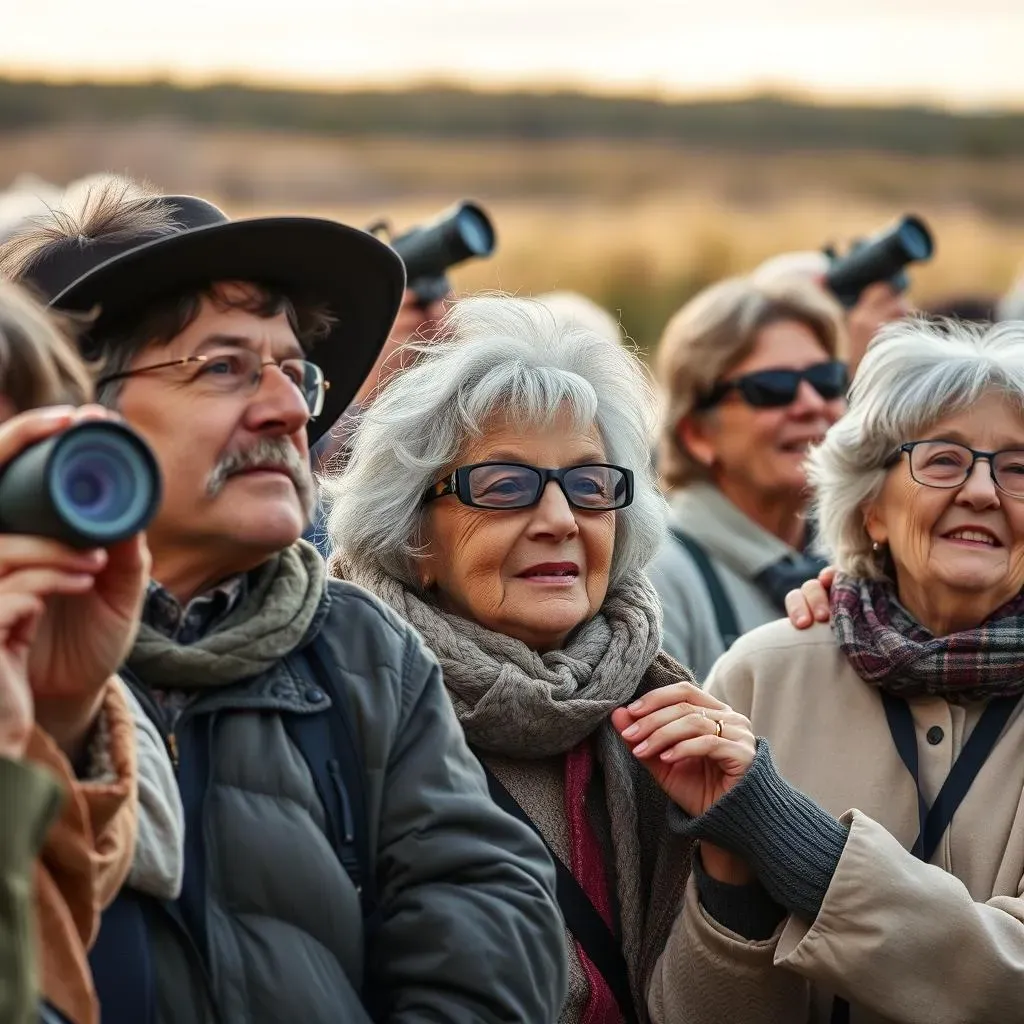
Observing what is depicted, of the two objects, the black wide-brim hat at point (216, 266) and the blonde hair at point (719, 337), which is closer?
the black wide-brim hat at point (216, 266)

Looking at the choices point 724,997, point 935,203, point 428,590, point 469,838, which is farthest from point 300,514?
point 935,203

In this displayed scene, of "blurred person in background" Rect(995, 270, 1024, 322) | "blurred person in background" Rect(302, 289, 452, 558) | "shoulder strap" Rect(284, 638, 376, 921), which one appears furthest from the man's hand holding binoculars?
"blurred person in background" Rect(995, 270, 1024, 322)

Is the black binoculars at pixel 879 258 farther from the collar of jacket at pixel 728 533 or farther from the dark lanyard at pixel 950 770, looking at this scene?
the dark lanyard at pixel 950 770

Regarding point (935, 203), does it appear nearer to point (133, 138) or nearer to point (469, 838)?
point (133, 138)

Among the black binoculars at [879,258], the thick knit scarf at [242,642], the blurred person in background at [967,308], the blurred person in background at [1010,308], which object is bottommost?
the thick knit scarf at [242,642]

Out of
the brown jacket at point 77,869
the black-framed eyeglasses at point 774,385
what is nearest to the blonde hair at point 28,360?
the brown jacket at point 77,869

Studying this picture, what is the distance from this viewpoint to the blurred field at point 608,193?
11.8 metres

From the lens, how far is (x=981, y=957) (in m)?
3.05

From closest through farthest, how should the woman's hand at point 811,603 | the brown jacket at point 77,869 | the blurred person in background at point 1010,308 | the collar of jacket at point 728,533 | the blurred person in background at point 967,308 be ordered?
the brown jacket at point 77,869
the woman's hand at point 811,603
the collar of jacket at point 728,533
the blurred person in background at point 967,308
the blurred person in background at point 1010,308

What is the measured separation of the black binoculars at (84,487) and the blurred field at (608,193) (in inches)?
346

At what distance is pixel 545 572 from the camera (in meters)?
3.29

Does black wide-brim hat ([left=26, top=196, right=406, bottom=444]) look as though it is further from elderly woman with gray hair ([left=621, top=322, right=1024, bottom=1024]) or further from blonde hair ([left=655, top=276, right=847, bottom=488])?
blonde hair ([left=655, top=276, right=847, bottom=488])

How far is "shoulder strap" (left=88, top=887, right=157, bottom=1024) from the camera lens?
225cm

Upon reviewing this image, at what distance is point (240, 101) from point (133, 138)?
3.02 feet
